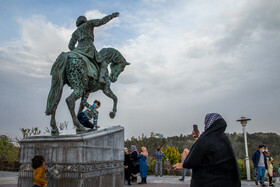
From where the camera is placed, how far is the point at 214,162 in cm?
245

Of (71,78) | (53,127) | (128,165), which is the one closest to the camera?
(53,127)

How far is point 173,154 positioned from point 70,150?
12682mm

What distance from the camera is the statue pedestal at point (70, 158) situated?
4.01 metres

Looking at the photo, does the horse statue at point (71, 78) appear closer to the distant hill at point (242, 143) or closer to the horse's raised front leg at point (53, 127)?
the horse's raised front leg at point (53, 127)

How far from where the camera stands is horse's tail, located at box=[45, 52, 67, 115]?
15.4 feet

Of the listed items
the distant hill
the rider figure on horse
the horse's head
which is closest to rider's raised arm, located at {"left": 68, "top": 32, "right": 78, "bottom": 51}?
the rider figure on horse

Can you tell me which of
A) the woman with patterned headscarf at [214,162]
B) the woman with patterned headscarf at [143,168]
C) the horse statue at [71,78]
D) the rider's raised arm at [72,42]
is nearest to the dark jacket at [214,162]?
the woman with patterned headscarf at [214,162]

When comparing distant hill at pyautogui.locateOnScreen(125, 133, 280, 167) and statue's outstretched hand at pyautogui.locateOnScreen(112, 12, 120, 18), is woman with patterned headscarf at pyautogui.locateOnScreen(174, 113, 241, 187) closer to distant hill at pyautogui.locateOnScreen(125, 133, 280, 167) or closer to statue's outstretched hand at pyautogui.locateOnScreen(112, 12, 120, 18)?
statue's outstretched hand at pyautogui.locateOnScreen(112, 12, 120, 18)

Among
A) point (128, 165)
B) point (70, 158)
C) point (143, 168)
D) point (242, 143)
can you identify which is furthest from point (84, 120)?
point (242, 143)

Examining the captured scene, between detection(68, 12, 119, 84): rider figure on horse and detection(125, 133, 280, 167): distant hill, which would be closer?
detection(68, 12, 119, 84): rider figure on horse

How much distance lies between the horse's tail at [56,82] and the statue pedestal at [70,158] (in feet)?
2.16

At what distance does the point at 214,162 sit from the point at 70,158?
2.59 m

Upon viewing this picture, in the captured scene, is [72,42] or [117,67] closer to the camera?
[72,42]

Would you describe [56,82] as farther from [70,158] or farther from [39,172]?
[39,172]
